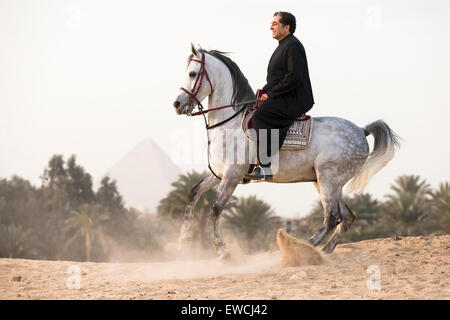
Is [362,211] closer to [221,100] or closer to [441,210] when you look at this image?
[441,210]

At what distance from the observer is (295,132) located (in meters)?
8.59

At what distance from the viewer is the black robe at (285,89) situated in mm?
8273

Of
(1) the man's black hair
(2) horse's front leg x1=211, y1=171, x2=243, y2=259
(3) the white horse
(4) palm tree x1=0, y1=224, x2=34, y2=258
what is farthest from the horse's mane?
(4) palm tree x1=0, y1=224, x2=34, y2=258

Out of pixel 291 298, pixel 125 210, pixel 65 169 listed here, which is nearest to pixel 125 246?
pixel 125 210

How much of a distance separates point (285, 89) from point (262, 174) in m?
1.39

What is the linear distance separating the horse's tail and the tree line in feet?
64.6

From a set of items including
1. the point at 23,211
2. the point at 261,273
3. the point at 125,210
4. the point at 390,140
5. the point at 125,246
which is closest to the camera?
the point at 261,273

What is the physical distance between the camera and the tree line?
33.0 metres

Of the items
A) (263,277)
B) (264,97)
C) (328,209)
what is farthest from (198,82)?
(263,277)

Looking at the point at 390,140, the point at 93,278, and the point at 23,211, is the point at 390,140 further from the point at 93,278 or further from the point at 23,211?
the point at 23,211

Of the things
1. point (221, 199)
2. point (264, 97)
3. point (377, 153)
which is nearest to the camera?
point (221, 199)

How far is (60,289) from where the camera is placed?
7.39 metres

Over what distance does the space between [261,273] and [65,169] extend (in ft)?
187

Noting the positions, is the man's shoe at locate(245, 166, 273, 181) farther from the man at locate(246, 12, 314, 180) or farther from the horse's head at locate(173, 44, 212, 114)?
the horse's head at locate(173, 44, 212, 114)
